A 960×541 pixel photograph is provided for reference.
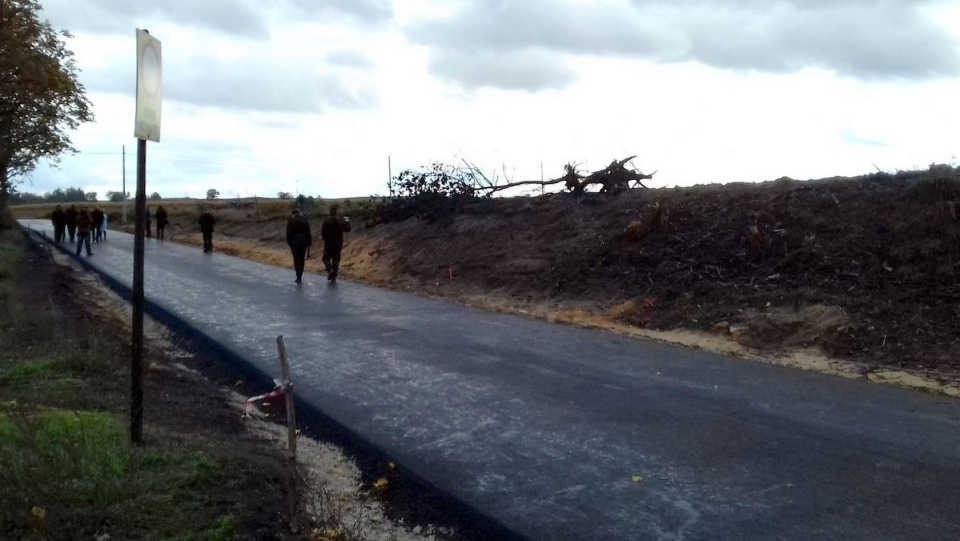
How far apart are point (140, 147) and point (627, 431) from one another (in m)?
4.20

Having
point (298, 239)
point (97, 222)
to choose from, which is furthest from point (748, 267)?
point (97, 222)

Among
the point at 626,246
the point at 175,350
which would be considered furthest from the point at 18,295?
the point at 626,246

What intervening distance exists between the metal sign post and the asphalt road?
193 cm

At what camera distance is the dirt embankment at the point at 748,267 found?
38.4 feet

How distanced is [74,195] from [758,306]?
139016mm

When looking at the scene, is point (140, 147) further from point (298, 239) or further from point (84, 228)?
point (84, 228)

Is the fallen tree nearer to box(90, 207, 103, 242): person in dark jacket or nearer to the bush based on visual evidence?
the bush

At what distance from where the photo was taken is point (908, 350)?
425 inches

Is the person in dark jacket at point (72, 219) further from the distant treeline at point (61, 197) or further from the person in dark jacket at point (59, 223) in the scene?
the distant treeline at point (61, 197)

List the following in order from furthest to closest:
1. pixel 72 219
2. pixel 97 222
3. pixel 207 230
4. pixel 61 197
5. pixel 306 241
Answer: pixel 61 197 < pixel 72 219 < pixel 97 222 < pixel 207 230 < pixel 306 241

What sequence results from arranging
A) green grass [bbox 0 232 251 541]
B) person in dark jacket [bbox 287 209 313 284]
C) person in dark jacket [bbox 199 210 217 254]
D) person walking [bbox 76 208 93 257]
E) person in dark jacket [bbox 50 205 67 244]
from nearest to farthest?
green grass [bbox 0 232 251 541], person in dark jacket [bbox 287 209 313 284], person walking [bbox 76 208 93 257], person in dark jacket [bbox 199 210 217 254], person in dark jacket [bbox 50 205 67 244]

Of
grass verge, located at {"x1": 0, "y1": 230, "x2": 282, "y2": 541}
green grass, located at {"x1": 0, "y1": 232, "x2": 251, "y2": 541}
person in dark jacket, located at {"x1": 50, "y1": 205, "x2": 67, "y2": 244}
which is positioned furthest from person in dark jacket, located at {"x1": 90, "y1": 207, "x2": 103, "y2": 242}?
green grass, located at {"x1": 0, "y1": 232, "x2": 251, "y2": 541}

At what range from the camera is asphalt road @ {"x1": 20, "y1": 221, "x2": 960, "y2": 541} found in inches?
223

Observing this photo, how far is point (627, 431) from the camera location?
7543 mm
